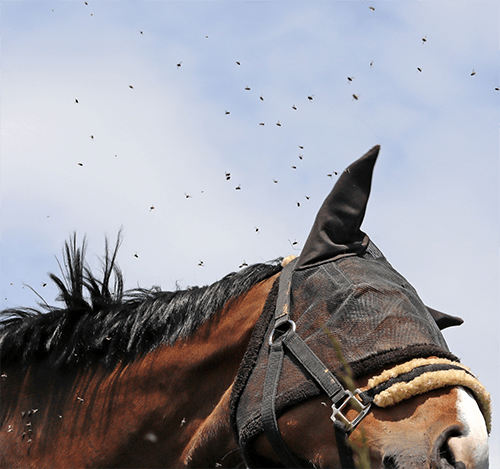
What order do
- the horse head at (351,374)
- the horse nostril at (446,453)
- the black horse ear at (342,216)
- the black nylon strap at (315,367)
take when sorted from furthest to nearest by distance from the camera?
1. the black horse ear at (342,216)
2. the black nylon strap at (315,367)
3. the horse head at (351,374)
4. the horse nostril at (446,453)

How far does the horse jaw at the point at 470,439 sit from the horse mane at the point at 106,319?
185 cm

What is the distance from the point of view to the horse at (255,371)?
3592 mm

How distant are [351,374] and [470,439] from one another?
77 centimetres

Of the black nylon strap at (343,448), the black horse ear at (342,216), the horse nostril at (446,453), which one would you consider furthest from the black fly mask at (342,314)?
the horse nostril at (446,453)

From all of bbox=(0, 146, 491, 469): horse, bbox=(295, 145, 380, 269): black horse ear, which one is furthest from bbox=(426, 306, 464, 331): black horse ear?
bbox=(295, 145, 380, 269): black horse ear

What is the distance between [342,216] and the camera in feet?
14.3

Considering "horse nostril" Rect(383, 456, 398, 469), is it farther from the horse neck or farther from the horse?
the horse neck

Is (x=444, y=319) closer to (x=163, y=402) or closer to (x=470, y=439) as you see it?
(x=470, y=439)

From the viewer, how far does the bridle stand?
364 cm

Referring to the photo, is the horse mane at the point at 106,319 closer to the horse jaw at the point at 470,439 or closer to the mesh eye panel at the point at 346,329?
the mesh eye panel at the point at 346,329

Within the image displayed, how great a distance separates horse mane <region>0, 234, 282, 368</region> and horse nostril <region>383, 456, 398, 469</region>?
1.77 m

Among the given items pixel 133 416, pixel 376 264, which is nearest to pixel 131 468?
pixel 133 416

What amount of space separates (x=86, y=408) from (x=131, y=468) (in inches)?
24.8

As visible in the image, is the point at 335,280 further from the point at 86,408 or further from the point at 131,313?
the point at 86,408
